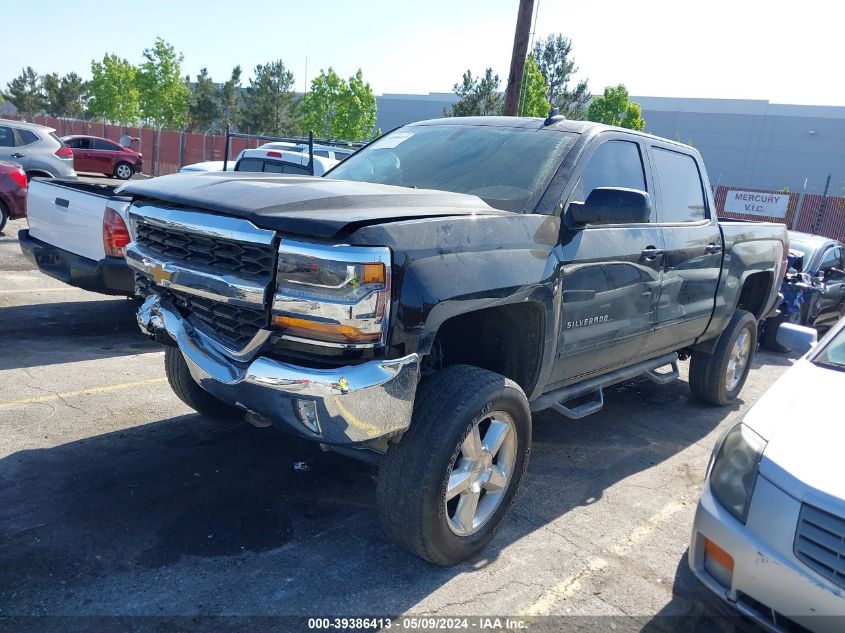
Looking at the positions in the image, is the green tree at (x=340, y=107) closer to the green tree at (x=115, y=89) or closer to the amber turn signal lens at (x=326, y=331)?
the green tree at (x=115, y=89)

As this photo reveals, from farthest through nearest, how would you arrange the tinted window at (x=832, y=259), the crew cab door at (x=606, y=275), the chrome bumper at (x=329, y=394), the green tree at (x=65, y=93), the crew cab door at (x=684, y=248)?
the green tree at (x=65, y=93)
the tinted window at (x=832, y=259)
the crew cab door at (x=684, y=248)
the crew cab door at (x=606, y=275)
the chrome bumper at (x=329, y=394)

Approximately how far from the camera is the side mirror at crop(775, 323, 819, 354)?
12.5 feet

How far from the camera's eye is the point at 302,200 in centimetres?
279

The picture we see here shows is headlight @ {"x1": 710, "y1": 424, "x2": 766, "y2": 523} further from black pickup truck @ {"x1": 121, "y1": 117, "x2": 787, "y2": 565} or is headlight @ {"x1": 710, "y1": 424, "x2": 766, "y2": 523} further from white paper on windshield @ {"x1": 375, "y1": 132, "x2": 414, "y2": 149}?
white paper on windshield @ {"x1": 375, "y1": 132, "x2": 414, "y2": 149}

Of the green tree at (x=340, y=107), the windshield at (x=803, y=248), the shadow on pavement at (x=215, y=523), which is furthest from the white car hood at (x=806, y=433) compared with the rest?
the green tree at (x=340, y=107)

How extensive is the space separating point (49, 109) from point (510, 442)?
76.1m

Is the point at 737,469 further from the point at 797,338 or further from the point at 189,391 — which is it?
the point at 189,391

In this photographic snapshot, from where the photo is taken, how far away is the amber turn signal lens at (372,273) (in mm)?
2508

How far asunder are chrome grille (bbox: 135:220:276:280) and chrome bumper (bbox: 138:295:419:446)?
0.37 metres

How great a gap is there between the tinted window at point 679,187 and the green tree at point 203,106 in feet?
172

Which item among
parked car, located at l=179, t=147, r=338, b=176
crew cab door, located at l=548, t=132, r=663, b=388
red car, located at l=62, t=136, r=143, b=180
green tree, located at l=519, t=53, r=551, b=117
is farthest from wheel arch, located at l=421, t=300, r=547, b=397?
green tree, located at l=519, t=53, r=551, b=117

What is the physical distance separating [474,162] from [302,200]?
1.41 metres

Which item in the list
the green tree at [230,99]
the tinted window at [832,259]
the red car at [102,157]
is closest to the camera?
the tinted window at [832,259]

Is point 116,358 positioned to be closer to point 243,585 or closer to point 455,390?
point 243,585
